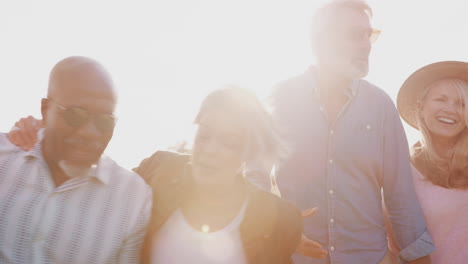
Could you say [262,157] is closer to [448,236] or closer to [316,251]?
[316,251]

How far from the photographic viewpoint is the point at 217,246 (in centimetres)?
308

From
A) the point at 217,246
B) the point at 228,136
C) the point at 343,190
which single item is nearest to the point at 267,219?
the point at 217,246

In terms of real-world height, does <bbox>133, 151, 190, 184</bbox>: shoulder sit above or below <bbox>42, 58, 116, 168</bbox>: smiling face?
below

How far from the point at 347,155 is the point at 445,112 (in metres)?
1.40

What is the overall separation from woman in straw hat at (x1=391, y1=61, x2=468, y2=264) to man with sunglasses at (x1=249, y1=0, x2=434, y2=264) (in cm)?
31

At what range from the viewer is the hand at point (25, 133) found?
9.65 ft

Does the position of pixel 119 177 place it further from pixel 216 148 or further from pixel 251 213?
pixel 251 213

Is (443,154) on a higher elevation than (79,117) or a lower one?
lower

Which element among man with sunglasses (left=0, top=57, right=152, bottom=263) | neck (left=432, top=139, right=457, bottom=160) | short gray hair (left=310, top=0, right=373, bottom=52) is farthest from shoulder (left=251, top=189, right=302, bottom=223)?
neck (left=432, top=139, right=457, bottom=160)

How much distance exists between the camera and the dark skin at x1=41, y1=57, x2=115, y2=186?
2.78m

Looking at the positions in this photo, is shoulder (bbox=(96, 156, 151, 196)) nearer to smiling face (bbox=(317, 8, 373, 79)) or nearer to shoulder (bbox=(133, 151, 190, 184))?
shoulder (bbox=(133, 151, 190, 184))

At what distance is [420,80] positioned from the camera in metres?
5.32

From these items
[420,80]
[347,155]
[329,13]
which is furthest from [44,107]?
[420,80]

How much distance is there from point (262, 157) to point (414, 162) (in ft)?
7.87
